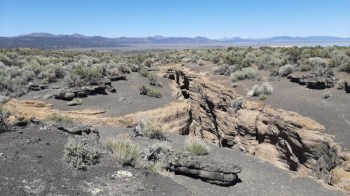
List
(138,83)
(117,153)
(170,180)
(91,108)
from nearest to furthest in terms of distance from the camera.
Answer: (170,180) < (117,153) < (91,108) < (138,83)

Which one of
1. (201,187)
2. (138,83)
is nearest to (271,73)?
(138,83)

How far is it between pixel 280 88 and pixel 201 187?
49.6 feet

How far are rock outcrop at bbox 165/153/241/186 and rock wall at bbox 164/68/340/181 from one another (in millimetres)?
4081

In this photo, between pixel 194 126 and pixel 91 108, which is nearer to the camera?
pixel 91 108

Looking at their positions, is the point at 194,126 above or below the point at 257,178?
below

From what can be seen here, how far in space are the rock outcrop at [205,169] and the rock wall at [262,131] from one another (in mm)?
→ 4081

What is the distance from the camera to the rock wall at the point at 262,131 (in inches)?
554

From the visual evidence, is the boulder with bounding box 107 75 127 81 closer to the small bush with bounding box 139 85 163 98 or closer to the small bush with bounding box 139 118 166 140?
the small bush with bounding box 139 85 163 98

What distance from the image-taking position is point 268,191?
1038 centimetres

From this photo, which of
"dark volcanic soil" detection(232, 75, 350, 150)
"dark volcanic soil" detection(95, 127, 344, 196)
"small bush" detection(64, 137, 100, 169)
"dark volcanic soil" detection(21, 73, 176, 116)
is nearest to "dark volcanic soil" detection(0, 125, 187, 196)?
"small bush" detection(64, 137, 100, 169)

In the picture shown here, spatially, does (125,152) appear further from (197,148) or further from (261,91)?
(261,91)

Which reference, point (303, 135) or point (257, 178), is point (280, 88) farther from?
point (257, 178)

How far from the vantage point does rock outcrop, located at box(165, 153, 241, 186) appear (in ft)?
33.1

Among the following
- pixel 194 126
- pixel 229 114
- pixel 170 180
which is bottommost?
pixel 194 126
